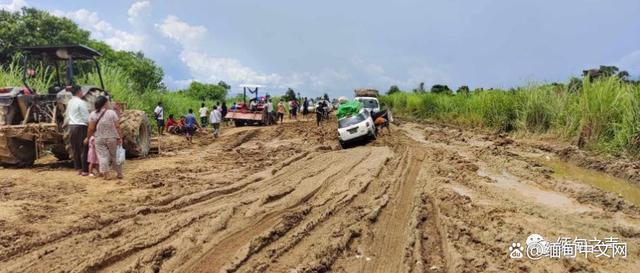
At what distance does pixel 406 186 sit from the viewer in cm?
786

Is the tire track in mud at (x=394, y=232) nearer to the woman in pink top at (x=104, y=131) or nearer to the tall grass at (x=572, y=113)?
the woman in pink top at (x=104, y=131)

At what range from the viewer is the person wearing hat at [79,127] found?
8398mm

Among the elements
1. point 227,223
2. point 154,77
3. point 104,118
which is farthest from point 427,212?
point 154,77

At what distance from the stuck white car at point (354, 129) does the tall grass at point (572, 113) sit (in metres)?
5.80

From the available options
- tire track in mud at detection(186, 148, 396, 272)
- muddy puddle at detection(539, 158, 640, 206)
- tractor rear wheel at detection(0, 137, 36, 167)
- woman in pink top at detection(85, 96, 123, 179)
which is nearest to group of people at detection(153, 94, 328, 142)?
tractor rear wheel at detection(0, 137, 36, 167)

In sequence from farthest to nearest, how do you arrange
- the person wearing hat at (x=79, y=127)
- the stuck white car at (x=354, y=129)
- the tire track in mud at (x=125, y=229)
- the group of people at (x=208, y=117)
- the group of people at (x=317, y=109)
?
the group of people at (x=317, y=109), the group of people at (x=208, y=117), the stuck white car at (x=354, y=129), the person wearing hat at (x=79, y=127), the tire track in mud at (x=125, y=229)

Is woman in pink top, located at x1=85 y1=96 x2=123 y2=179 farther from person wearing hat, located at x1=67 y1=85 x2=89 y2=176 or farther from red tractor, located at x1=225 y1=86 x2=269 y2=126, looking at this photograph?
red tractor, located at x1=225 y1=86 x2=269 y2=126

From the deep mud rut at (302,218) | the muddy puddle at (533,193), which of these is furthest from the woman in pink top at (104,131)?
the muddy puddle at (533,193)

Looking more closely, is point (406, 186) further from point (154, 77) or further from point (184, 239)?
point (154, 77)

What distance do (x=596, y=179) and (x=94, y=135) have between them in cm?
953

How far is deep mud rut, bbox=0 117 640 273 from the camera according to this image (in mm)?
4344

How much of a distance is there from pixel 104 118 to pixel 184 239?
4.35m

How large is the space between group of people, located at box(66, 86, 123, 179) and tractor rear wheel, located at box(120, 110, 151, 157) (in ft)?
4.86

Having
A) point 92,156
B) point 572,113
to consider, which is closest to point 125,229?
point 92,156
